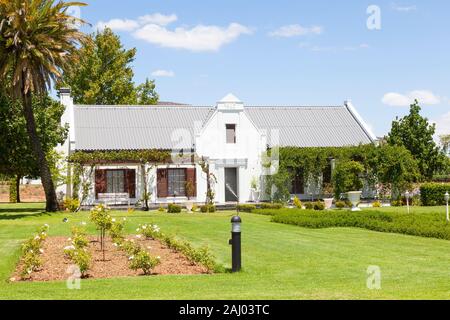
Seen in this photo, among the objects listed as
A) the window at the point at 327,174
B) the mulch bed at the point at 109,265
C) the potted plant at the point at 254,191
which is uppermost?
the window at the point at 327,174

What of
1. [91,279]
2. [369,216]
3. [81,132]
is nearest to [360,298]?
[91,279]

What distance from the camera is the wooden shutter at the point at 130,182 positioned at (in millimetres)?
37062

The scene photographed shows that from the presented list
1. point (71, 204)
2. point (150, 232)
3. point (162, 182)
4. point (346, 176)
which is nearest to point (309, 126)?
point (346, 176)

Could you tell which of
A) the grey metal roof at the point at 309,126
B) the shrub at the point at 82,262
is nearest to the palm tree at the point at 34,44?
the grey metal roof at the point at 309,126

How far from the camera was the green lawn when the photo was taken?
935 centimetres

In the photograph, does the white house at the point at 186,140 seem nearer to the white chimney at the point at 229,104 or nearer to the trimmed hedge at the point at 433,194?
the white chimney at the point at 229,104

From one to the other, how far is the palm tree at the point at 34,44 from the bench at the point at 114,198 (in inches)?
317

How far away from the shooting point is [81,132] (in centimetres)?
3875

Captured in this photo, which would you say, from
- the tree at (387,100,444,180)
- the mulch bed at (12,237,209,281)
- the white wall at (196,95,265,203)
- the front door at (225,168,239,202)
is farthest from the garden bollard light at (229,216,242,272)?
the tree at (387,100,444,180)

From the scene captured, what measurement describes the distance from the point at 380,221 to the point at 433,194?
57.1 ft

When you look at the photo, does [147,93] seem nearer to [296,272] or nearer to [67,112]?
[67,112]

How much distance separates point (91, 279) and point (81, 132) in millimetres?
28431

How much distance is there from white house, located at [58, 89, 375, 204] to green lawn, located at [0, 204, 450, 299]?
17515mm

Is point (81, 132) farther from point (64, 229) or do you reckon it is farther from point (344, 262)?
point (344, 262)
